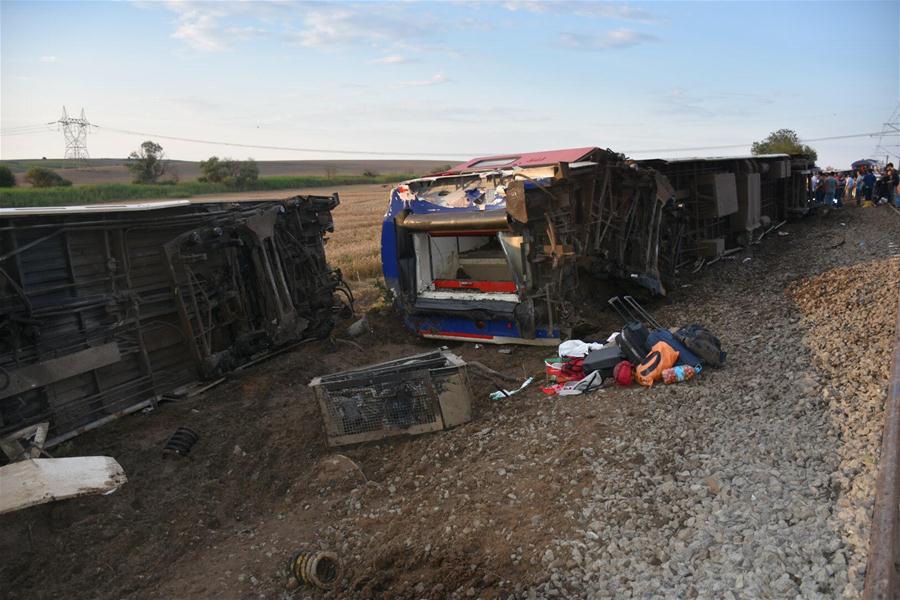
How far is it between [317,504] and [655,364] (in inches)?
128

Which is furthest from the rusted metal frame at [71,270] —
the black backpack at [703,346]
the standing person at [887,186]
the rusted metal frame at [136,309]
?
the standing person at [887,186]

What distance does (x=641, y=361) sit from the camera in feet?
21.1

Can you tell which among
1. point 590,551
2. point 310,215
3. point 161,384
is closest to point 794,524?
point 590,551

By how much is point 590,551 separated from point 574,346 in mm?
3516

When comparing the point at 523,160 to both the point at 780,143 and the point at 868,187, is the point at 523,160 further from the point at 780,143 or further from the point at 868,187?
the point at 780,143

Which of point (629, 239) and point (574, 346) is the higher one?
point (629, 239)

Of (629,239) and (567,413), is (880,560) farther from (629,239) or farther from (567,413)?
(629,239)

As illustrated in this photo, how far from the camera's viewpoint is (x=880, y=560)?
10.7ft

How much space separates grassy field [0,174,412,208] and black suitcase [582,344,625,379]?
31.7 metres

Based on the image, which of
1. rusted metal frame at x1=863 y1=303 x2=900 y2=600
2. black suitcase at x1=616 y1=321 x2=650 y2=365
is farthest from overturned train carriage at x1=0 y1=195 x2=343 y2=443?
rusted metal frame at x1=863 y1=303 x2=900 y2=600

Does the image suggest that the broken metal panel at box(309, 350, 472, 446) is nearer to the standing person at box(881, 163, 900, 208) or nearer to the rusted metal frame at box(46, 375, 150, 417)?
the rusted metal frame at box(46, 375, 150, 417)

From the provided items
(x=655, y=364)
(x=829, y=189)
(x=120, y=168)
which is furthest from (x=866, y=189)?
(x=120, y=168)

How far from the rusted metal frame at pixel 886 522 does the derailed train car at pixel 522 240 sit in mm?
3875

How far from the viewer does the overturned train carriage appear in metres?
5.99
